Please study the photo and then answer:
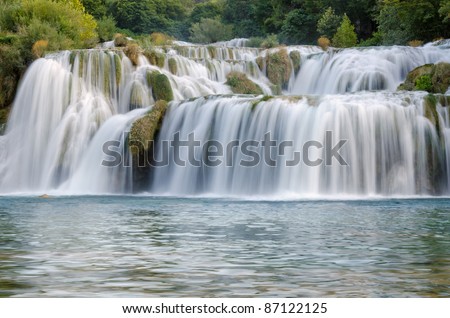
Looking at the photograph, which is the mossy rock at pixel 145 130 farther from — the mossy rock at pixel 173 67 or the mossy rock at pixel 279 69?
the mossy rock at pixel 279 69

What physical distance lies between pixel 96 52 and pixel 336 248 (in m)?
22.3

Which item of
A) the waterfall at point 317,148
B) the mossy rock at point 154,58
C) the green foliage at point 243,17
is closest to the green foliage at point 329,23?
the green foliage at point 243,17

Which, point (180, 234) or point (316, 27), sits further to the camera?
point (316, 27)

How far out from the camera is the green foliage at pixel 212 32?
65500mm

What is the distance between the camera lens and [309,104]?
1024 inches

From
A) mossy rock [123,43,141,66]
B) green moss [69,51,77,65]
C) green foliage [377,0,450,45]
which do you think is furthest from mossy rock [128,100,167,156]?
green foliage [377,0,450,45]

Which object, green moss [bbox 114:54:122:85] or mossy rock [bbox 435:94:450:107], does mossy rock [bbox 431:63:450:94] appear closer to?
mossy rock [bbox 435:94:450:107]

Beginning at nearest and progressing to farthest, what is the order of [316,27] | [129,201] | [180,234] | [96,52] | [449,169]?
1. [180,234]
2. [129,201]
3. [449,169]
4. [96,52]
5. [316,27]

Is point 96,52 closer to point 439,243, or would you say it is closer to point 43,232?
point 43,232

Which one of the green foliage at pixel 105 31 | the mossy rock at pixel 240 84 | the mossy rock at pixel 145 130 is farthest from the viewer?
the green foliage at pixel 105 31

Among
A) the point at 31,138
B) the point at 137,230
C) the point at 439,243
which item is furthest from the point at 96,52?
the point at 439,243

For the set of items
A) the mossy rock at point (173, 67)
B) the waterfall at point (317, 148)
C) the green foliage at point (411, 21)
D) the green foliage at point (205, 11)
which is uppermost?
the green foliage at point (205, 11)

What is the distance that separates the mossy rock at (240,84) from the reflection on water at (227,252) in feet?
49.8

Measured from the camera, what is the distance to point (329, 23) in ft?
170
